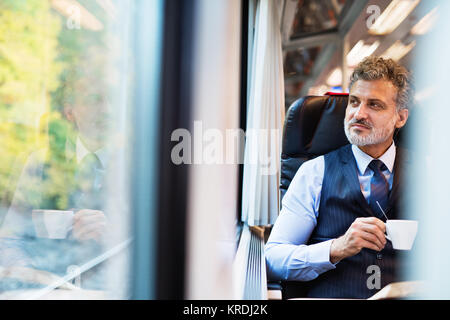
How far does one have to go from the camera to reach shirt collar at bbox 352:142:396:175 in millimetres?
888

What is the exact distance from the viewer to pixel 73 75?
1.66ft

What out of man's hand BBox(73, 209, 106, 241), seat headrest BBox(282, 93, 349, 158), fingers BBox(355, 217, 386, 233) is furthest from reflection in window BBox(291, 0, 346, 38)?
man's hand BBox(73, 209, 106, 241)

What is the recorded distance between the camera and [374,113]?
928mm

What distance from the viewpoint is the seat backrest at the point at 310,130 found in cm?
106

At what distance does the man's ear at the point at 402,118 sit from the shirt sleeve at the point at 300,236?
0.24 metres

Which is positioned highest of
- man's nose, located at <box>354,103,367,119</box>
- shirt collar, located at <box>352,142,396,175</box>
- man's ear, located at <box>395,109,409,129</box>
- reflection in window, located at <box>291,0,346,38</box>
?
reflection in window, located at <box>291,0,346,38</box>

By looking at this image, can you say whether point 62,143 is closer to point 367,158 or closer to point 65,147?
point 65,147

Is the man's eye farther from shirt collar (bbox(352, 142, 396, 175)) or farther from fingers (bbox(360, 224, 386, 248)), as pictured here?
fingers (bbox(360, 224, 386, 248))

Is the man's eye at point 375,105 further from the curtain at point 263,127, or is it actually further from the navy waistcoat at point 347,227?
the curtain at point 263,127

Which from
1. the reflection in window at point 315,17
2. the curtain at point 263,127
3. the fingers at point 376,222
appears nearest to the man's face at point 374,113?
the fingers at point 376,222

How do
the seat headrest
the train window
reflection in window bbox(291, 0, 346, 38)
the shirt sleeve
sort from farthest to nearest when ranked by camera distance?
reflection in window bbox(291, 0, 346, 38) < the seat headrest < the shirt sleeve < the train window

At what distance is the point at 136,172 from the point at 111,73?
16cm

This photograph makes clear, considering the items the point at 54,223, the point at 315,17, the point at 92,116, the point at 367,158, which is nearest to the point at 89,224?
the point at 54,223
